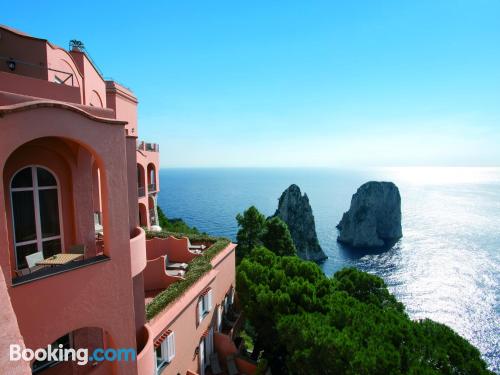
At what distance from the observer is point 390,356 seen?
12.4 metres

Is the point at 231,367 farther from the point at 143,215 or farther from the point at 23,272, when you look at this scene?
the point at 143,215

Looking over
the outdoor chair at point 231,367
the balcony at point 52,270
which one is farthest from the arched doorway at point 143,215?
the balcony at point 52,270

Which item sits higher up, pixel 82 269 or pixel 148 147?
pixel 148 147

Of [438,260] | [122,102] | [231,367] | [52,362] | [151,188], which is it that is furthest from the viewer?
[438,260]

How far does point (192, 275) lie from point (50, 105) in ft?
37.7

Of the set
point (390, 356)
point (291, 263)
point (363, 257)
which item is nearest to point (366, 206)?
point (363, 257)

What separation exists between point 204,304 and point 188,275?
2152mm

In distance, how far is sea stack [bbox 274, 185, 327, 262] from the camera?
272 ft

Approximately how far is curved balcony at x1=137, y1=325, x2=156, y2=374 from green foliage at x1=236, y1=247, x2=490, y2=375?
7.89 metres

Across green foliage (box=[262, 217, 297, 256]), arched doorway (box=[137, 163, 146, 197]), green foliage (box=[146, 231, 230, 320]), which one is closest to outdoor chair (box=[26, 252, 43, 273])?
green foliage (box=[146, 231, 230, 320])

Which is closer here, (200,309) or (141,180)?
(200,309)

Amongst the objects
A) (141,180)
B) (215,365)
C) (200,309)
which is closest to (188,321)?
(200,309)

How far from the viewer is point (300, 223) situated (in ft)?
275

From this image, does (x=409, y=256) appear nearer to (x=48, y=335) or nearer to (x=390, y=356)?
(x=390, y=356)
